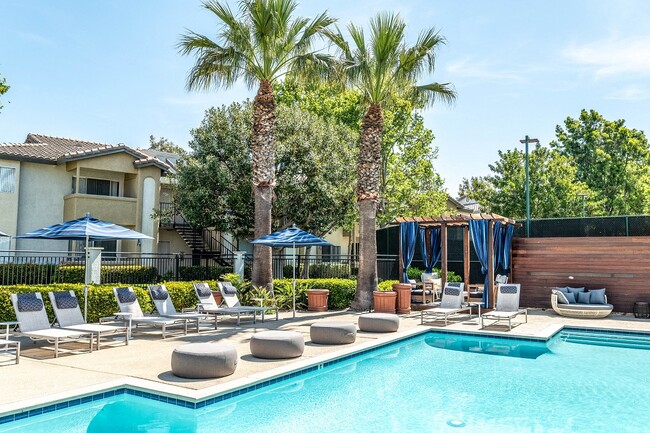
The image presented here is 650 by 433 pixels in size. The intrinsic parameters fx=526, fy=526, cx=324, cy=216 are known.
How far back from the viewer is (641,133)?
3906cm

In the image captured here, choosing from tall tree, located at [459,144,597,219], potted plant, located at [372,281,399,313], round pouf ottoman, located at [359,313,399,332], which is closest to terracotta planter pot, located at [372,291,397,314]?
potted plant, located at [372,281,399,313]

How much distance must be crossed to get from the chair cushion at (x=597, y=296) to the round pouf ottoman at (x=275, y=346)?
38.1 feet

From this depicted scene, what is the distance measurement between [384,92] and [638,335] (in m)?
10.0

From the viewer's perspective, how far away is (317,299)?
17250 mm

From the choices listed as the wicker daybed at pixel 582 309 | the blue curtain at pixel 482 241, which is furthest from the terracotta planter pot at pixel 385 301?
the wicker daybed at pixel 582 309

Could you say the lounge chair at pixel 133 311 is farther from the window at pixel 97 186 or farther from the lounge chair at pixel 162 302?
the window at pixel 97 186

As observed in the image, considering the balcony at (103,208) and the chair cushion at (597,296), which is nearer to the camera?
the chair cushion at (597,296)

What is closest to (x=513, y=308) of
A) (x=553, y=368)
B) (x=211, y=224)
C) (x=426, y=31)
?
(x=553, y=368)

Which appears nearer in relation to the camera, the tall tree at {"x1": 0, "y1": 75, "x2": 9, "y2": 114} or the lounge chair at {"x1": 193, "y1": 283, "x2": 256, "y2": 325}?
the lounge chair at {"x1": 193, "y1": 283, "x2": 256, "y2": 325}

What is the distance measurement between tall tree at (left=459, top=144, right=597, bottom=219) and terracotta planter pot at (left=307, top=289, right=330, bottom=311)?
1861 centimetres

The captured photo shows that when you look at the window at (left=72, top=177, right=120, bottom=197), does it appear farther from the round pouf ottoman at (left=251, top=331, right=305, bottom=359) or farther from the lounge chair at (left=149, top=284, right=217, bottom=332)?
the round pouf ottoman at (left=251, top=331, right=305, bottom=359)

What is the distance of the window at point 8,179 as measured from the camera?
22453 mm

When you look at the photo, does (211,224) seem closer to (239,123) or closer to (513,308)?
(239,123)

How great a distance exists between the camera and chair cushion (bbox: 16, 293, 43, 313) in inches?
384
